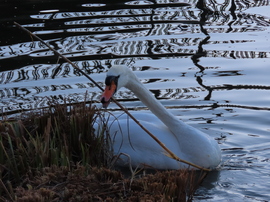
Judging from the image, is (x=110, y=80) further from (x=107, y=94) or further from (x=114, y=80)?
(x=107, y=94)

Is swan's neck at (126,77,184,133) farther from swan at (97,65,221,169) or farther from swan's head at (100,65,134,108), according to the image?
swan's head at (100,65,134,108)

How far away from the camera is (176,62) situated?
10234 mm

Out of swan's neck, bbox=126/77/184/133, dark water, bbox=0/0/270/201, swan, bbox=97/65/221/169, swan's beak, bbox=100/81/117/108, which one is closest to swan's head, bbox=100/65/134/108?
swan's beak, bbox=100/81/117/108

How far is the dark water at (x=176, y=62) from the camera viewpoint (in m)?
7.39

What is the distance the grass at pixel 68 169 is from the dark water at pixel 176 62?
113cm

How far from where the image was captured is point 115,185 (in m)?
4.32

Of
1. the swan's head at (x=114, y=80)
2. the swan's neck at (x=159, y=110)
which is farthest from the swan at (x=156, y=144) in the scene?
the swan's head at (x=114, y=80)

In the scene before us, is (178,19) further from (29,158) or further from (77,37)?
(29,158)

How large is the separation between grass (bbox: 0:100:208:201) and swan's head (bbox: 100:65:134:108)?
0.66ft

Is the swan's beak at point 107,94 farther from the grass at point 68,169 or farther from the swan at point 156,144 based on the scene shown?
the swan at point 156,144

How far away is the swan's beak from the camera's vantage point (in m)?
5.83

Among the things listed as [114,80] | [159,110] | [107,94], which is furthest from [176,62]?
[107,94]

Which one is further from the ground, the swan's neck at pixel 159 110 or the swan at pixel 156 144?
the swan's neck at pixel 159 110

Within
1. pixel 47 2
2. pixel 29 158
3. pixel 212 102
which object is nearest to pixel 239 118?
pixel 212 102
